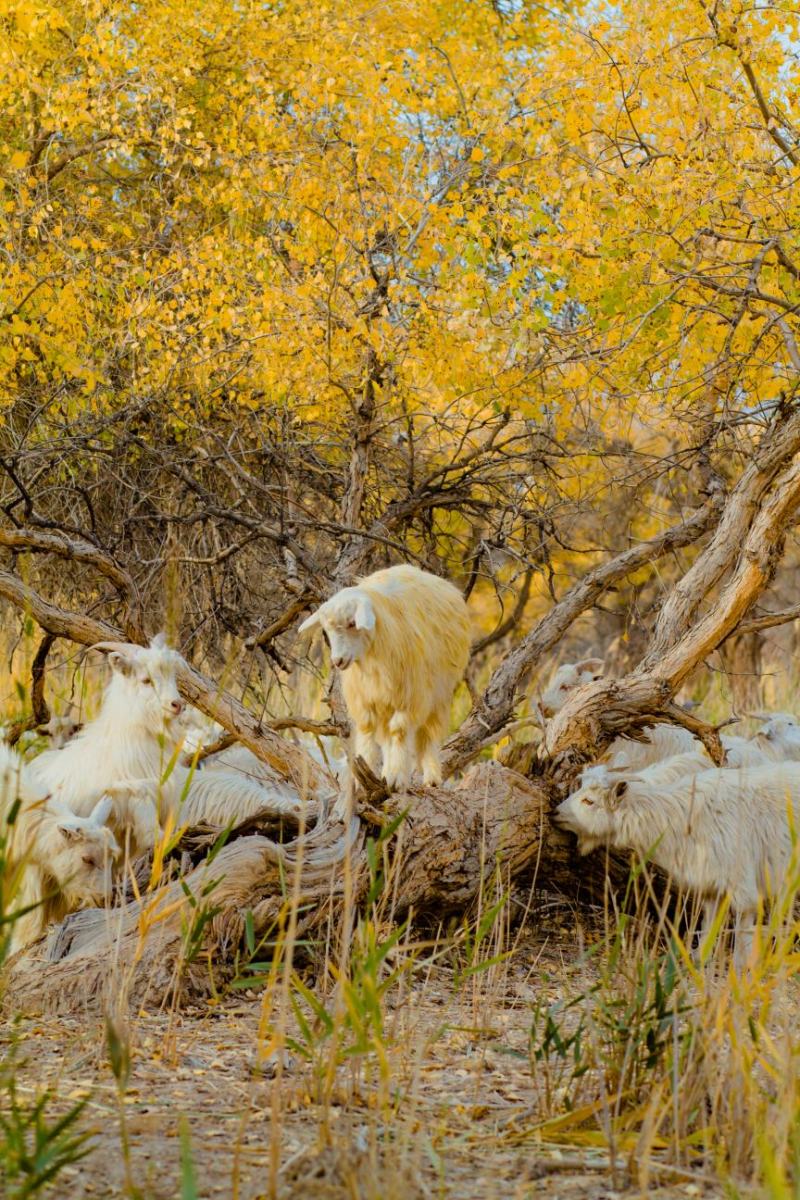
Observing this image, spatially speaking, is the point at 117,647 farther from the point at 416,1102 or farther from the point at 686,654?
the point at 416,1102

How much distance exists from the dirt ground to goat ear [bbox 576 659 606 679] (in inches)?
162

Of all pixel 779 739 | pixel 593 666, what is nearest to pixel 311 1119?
pixel 593 666

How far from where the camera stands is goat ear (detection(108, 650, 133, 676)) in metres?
6.73

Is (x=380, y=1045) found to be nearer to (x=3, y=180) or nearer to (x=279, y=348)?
(x=279, y=348)

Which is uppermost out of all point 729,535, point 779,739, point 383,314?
point 383,314

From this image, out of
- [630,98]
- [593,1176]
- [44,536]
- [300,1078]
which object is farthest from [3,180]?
[593,1176]

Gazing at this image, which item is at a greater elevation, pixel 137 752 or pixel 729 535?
pixel 729 535

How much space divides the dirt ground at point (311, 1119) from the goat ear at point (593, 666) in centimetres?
411

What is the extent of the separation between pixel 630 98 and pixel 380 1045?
18.8 feet

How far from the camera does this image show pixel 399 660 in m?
6.23

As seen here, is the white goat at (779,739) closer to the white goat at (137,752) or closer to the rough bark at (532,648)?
the rough bark at (532,648)

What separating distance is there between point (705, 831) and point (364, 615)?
1.91m

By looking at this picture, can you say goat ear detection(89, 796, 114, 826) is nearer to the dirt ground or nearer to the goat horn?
the goat horn

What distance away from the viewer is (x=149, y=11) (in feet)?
30.0
